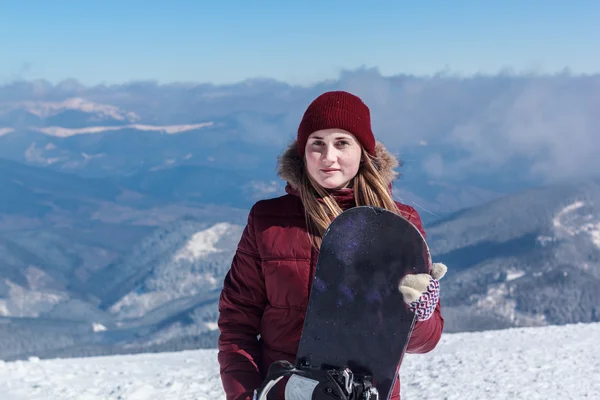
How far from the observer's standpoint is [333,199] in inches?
111

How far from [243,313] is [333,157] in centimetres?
80

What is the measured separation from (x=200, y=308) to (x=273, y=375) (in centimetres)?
17430

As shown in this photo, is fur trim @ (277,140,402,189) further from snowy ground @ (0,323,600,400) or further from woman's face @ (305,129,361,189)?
snowy ground @ (0,323,600,400)

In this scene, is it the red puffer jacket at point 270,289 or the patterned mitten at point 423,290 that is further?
the red puffer jacket at point 270,289

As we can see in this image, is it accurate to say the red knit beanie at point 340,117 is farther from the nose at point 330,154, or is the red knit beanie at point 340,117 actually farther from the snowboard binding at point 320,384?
the snowboard binding at point 320,384

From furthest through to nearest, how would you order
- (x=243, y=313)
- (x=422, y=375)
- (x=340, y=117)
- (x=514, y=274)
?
(x=514, y=274) < (x=422, y=375) < (x=243, y=313) < (x=340, y=117)

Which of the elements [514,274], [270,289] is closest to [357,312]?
[270,289]

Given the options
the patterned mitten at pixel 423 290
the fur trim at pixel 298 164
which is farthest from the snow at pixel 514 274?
the patterned mitten at pixel 423 290

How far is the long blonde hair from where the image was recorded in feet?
9.07

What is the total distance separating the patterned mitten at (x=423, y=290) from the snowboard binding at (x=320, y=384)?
0.34 metres

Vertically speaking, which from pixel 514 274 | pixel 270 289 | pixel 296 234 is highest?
pixel 296 234

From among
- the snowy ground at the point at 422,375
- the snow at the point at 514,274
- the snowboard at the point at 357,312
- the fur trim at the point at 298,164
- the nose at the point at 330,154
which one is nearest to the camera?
the snowboard at the point at 357,312

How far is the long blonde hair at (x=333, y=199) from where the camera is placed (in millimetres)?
2764

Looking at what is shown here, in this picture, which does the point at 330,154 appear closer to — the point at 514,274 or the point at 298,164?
the point at 298,164
